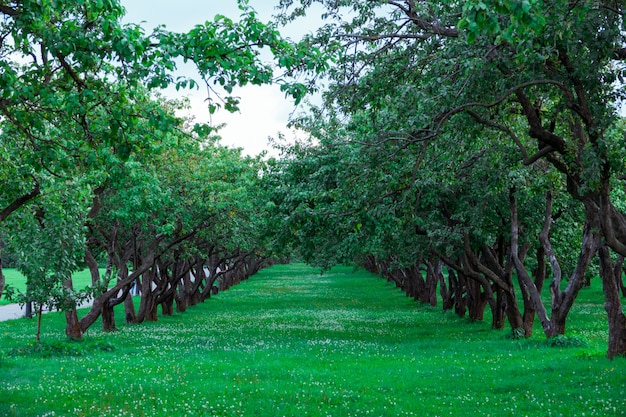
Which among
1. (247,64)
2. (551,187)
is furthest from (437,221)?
(247,64)

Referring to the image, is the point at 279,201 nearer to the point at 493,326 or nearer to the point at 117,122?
the point at 493,326

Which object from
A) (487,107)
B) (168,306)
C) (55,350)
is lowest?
(55,350)

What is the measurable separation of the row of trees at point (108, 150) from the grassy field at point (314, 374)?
2580 mm

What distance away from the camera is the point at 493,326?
27.6 meters

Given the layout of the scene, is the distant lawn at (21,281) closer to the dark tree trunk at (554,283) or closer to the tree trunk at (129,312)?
the tree trunk at (129,312)

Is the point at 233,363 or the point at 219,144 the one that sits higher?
the point at 219,144

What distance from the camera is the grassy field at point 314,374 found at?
39.2 feet

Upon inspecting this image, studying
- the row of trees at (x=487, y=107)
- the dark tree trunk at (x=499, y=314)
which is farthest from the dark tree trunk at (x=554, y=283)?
the dark tree trunk at (x=499, y=314)

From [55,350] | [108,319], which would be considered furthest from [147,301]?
[55,350]

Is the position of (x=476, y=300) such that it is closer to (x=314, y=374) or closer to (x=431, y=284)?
(x=431, y=284)

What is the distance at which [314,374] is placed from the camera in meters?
15.8

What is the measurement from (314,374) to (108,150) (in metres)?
8.34

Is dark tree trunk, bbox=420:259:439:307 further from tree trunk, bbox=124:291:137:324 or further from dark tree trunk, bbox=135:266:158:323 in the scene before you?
tree trunk, bbox=124:291:137:324

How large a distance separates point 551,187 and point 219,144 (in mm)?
20764
